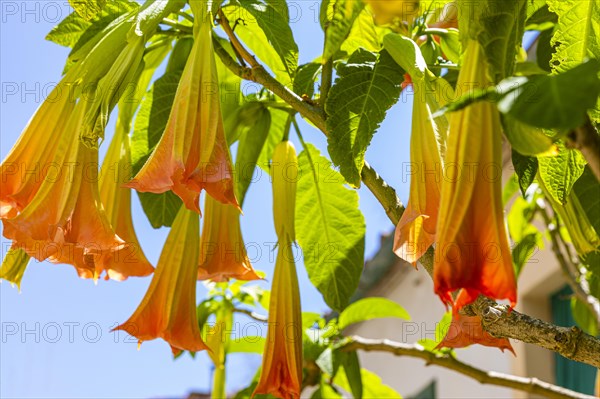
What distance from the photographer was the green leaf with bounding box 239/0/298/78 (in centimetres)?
115

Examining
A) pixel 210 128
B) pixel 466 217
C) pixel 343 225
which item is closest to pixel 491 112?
pixel 466 217

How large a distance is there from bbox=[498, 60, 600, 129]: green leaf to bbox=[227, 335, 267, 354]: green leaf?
1319 mm

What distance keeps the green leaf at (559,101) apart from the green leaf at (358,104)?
0.49 m

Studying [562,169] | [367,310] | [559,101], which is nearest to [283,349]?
[562,169]

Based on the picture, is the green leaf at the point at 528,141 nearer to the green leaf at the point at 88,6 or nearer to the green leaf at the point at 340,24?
the green leaf at the point at 340,24

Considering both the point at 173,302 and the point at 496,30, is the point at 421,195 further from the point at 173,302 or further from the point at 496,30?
the point at 173,302

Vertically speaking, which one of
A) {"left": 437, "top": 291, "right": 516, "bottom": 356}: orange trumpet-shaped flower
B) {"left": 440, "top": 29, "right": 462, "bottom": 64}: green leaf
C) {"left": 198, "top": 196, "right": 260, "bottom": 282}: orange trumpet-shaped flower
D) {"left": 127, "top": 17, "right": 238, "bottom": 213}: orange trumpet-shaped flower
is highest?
{"left": 440, "top": 29, "right": 462, "bottom": 64}: green leaf

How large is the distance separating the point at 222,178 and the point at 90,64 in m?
0.25

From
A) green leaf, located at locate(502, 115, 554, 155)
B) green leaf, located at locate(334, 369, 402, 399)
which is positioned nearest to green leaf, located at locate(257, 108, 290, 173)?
green leaf, located at locate(334, 369, 402, 399)

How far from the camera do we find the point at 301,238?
1418 millimetres

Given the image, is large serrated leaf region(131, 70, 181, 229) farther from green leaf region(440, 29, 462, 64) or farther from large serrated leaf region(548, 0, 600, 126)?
large serrated leaf region(548, 0, 600, 126)

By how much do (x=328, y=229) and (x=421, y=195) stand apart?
0.53 metres

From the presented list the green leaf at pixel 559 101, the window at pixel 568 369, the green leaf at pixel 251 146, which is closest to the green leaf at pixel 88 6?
the green leaf at pixel 251 146

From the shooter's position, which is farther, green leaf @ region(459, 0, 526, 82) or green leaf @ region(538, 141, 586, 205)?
green leaf @ region(538, 141, 586, 205)
